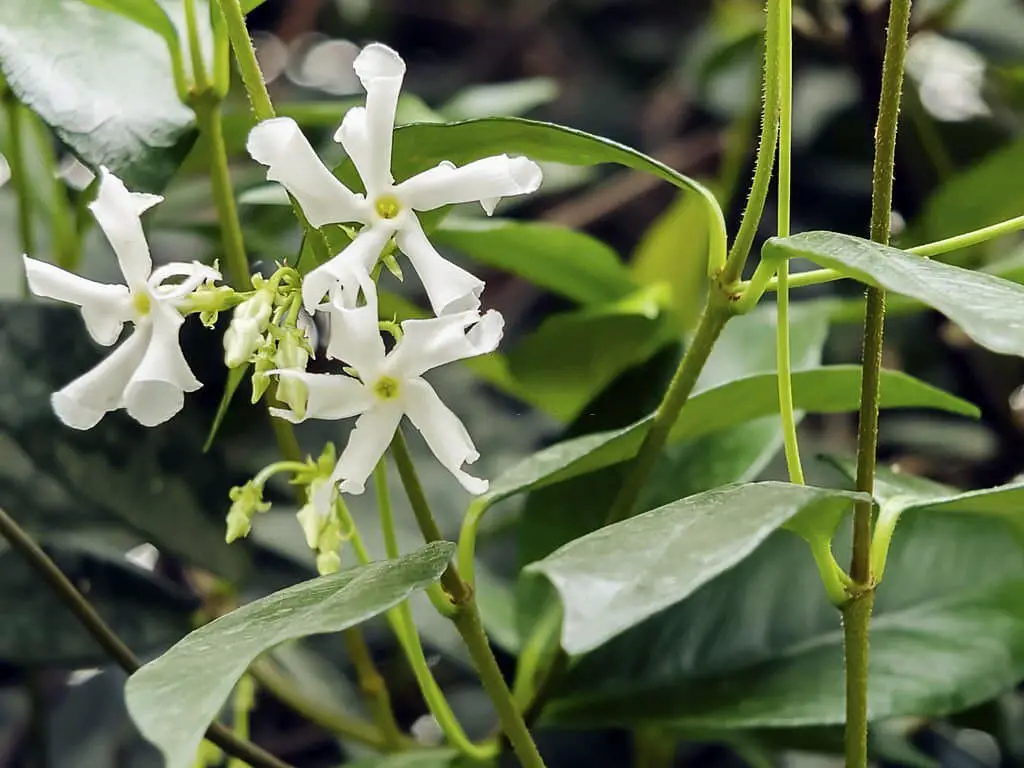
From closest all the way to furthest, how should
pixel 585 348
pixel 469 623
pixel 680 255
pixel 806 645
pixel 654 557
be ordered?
1. pixel 654 557
2. pixel 469 623
3. pixel 806 645
4. pixel 585 348
5. pixel 680 255

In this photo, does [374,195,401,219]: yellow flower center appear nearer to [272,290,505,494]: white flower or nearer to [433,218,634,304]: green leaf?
[272,290,505,494]: white flower

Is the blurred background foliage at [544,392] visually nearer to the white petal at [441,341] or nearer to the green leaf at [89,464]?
the green leaf at [89,464]

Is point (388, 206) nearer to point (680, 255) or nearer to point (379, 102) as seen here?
point (379, 102)

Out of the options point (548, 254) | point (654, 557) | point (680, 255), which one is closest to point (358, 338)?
point (654, 557)

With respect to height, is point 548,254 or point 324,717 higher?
point 548,254

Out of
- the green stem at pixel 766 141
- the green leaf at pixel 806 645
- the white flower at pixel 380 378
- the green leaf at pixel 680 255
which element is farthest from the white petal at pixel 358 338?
the green leaf at pixel 680 255
